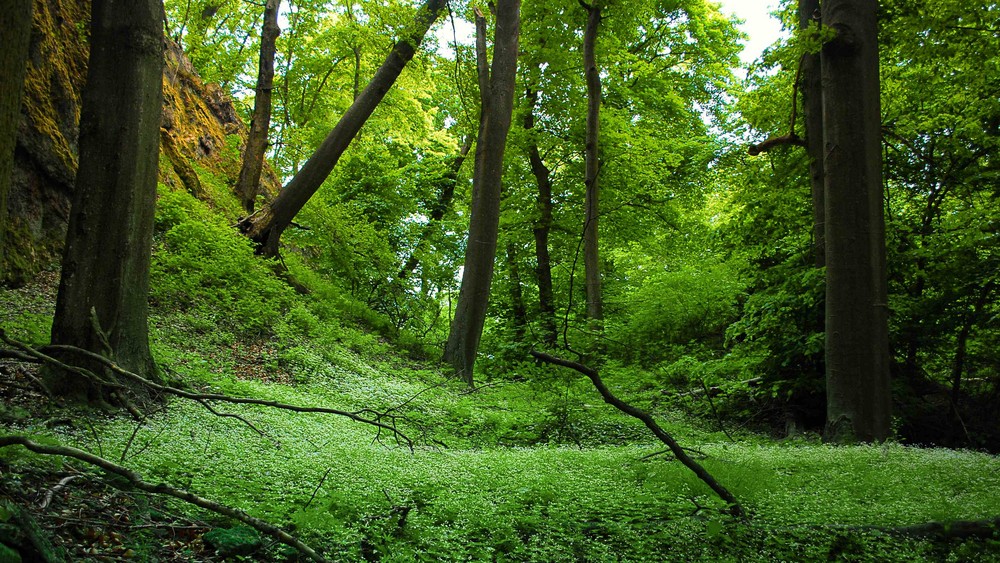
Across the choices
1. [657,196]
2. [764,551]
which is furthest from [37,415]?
[657,196]

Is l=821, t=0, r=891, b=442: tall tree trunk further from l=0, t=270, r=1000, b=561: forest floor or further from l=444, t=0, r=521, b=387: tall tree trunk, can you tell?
l=444, t=0, r=521, b=387: tall tree trunk

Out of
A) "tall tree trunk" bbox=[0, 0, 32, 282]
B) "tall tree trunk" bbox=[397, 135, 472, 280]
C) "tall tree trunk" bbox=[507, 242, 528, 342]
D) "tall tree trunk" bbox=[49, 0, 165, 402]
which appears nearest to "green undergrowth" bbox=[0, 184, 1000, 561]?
"tall tree trunk" bbox=[49, 0, 165, 402]

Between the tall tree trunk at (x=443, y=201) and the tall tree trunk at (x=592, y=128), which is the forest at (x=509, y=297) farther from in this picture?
the tall tree trunk at (x=443, y=201)

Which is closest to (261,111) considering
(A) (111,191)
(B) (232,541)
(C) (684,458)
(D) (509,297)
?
(A) (111,191)

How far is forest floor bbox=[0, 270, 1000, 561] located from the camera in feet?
8.79

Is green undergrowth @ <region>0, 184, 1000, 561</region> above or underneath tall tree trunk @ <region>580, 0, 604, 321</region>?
underneath

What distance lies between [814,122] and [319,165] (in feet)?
27.8

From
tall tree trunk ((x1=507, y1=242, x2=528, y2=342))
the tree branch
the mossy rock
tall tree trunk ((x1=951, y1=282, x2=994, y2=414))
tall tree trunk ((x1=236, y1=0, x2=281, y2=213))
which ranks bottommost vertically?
the mossy rock

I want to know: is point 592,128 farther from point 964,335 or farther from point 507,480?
point 507,480

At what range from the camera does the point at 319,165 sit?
11.4 metres

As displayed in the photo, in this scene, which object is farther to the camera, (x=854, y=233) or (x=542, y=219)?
(x=542, y=219)

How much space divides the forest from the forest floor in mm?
27

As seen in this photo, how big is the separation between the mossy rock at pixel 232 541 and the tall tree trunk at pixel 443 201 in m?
13.4

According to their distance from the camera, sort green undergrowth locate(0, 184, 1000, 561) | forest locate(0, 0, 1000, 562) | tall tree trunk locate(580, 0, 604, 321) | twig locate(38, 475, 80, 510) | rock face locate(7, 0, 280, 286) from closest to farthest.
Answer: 1. twig locate(38, 475, 80, 510)
2. green undergrowth locate(0, 184, 1000, 561)
3. forest locate(0, 0, 1000, 562)
4. rock face locate(7, 0, 280, 286)
5. tall tree trunk locate(580, 0, 604, 321)
